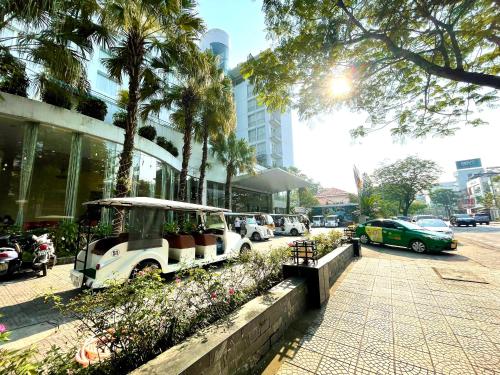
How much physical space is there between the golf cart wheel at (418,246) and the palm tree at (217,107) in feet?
36.6

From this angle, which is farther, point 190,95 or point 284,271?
point 190,95

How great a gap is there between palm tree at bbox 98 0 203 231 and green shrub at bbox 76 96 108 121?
2.02m

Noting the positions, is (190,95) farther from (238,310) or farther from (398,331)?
(398,331)

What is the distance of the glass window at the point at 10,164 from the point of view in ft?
29.2

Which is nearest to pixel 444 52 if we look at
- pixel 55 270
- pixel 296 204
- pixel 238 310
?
pixel 238 310

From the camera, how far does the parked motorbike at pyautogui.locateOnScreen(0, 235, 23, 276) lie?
5.53m

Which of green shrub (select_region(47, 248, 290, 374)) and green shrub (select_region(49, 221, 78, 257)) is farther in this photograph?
green shrub (select_region(49, 221, 78, 257))

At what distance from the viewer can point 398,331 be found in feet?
10.6

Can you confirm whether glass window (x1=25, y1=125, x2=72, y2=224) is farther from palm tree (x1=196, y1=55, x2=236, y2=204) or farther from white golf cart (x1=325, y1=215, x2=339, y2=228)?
white golf cart (x1=325, y1=215, x2=339, y2=228)

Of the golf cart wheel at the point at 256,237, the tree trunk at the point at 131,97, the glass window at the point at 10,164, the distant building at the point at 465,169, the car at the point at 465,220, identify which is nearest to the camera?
the tree trunk at the point at 131,97

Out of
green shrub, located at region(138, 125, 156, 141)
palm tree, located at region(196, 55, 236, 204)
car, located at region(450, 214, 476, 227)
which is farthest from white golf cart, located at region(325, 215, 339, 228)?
green shrub, located at region(138, 125, 156, 141)

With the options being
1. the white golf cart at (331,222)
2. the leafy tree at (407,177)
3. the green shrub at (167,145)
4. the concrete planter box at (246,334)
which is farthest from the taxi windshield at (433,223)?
the leafy tree at (407,177)

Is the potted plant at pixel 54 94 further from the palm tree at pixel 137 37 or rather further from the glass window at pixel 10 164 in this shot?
the palm tree at pixel 137 37

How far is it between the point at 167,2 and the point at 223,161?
12667mm
